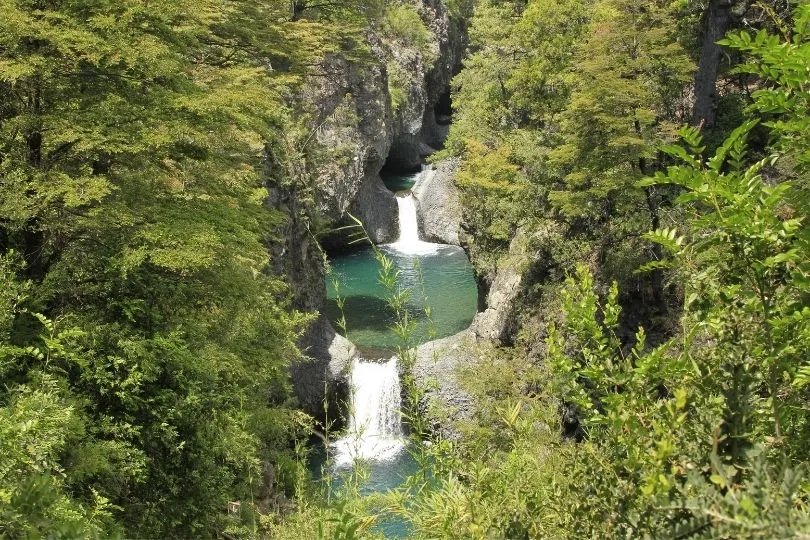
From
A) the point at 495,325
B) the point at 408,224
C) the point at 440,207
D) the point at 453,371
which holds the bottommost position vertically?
the point at 408,224

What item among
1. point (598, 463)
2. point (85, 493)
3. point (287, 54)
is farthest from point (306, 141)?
point (598, 463)

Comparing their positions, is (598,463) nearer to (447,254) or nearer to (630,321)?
(630,321)

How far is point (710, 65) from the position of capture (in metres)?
13.6

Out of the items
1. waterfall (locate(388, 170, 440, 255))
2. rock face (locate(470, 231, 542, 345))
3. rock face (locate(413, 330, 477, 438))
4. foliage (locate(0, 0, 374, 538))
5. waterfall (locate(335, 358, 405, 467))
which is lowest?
waterfall (locate(388, 170, 440, 255))

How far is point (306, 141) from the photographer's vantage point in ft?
57.4

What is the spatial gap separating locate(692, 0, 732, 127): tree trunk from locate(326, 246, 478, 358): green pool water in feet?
28.2

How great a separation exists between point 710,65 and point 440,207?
19811mm

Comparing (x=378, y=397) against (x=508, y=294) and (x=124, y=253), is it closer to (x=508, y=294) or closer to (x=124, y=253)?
(x=508, y=294)

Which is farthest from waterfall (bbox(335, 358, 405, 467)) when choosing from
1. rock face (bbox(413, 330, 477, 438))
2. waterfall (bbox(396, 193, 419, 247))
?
waterfall (bbox(396, 193, 419, 247))

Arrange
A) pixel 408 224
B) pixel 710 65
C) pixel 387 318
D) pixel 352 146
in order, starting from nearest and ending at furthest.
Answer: pixel 710 65, pixel 387 318, pixel 352 146, pixel 408 224

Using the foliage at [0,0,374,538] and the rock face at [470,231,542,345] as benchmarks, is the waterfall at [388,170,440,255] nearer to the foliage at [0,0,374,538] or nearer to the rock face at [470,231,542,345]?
the rock face at [470,231,542,345]

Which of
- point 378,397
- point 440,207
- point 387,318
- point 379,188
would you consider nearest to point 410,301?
point 387,318

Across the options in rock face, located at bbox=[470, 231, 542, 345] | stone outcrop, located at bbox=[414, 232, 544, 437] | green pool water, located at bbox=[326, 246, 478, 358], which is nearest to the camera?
stone outcrop, located at bbox=[414, 232, 544, 437]

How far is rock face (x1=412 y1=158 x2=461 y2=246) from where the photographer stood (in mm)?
31781
